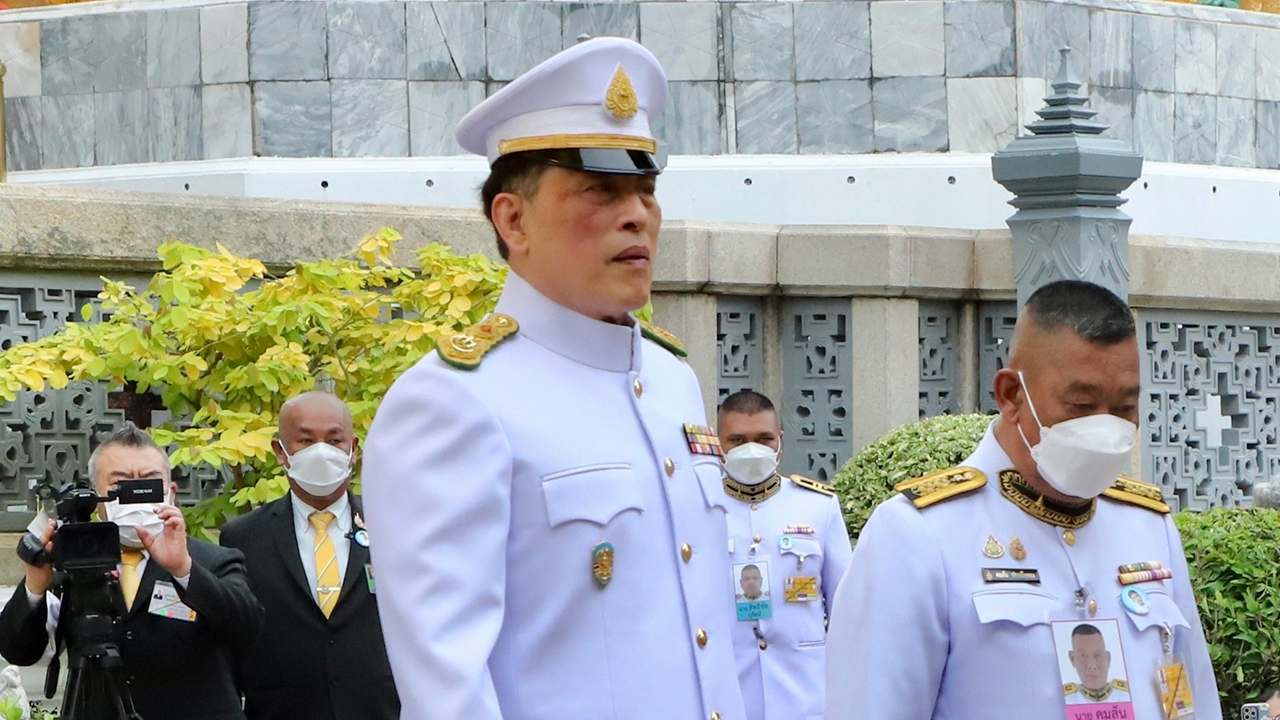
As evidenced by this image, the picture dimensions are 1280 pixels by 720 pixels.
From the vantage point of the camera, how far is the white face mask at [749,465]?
6.82 m

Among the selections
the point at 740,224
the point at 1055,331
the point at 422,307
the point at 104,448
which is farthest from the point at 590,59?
the point at 740,224

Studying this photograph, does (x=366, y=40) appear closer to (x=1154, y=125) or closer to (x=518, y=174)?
(x=1154, y=125)

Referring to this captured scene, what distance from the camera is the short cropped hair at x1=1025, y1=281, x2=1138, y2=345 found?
3.48 meters

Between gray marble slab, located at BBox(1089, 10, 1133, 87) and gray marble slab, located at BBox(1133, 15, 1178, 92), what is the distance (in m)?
0.05

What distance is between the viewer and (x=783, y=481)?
6.89 metres

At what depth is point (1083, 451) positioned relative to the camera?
136 inches

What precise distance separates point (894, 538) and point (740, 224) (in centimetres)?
701

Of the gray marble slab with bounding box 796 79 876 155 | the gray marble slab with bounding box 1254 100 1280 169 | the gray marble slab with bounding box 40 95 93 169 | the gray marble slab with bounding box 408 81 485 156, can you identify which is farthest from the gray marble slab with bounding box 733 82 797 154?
the gray marble slab with bounding box 40 95 93 169

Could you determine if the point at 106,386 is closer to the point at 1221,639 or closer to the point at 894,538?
the point at 1221,639

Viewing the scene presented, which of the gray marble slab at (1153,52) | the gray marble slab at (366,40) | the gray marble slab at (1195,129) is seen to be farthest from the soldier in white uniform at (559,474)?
the gray marble slab at (1195,129)

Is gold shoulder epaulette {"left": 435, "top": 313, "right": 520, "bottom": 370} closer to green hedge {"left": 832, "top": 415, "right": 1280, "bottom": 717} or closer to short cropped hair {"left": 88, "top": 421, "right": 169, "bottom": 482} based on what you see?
short cropped hair {"left": 88, "top": 421, "right": 169, "bottom": 482}

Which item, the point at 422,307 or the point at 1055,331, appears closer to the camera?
the point at 1055,331

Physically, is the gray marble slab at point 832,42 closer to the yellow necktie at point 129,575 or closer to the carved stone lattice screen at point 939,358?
the carved stone lattice screen at point 939,358

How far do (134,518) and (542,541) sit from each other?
266 cm
